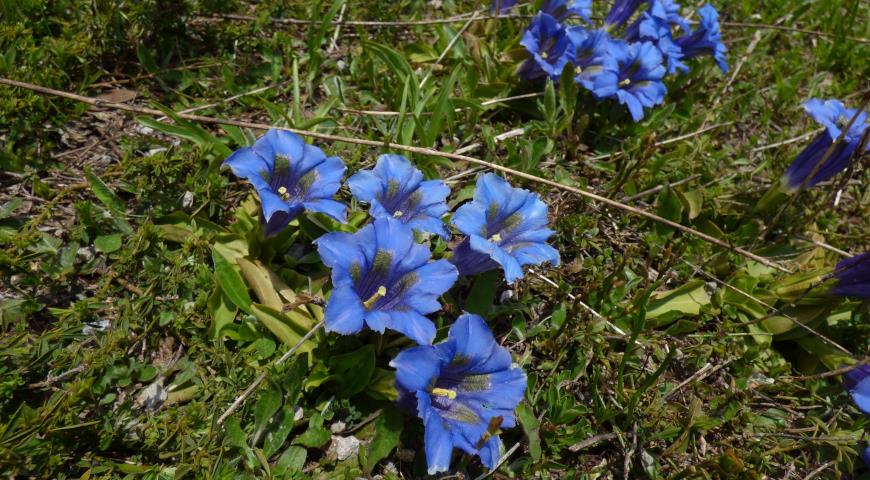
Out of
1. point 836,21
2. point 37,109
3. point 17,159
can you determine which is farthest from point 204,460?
point 836,21

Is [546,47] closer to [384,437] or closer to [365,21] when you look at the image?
[365,21]

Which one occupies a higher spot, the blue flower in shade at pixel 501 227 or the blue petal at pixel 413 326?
the blue flower in shade at pixel 501 227

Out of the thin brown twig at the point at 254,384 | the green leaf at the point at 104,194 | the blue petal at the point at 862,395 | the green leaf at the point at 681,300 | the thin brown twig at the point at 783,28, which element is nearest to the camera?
the thin brown twig at the point at 254,384

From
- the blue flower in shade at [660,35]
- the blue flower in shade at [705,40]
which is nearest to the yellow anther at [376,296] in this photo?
the blue flower in shade at [660,35]

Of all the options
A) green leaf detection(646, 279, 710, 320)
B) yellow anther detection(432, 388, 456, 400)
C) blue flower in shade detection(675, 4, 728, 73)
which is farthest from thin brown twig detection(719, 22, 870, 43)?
yellow anther detection(432, 388, 456, 400)

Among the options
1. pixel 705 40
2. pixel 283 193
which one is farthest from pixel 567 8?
pixel 283 193

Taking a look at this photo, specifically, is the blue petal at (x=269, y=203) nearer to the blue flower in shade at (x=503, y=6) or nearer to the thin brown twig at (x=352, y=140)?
the thin brown twig at (x=352, y=140)

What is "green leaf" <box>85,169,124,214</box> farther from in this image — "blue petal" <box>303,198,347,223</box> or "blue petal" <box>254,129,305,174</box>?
"blue petal" <box>303,198,347,223</box>
